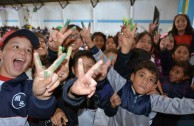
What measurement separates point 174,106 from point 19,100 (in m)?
1.18

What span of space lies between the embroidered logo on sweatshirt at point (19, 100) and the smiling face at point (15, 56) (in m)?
0.17

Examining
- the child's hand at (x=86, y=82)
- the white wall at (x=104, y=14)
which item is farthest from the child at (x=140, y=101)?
the white wall at (x=104, y=14)

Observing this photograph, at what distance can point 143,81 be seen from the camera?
1.48 meters

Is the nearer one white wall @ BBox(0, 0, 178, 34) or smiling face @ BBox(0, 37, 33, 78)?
smiling face @ BBox(0, 37, 33, 78)

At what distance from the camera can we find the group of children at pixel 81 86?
950 millimetres

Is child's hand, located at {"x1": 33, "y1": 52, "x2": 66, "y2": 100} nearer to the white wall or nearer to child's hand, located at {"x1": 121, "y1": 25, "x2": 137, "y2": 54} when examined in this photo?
child's hand, located at {"x1": 121, "y1": 25, "x2": 137, "y2": 54}

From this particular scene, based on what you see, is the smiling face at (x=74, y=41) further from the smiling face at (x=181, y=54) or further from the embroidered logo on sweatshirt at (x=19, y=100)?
the smiling face at (x=181, y=54)

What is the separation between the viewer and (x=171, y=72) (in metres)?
2.15

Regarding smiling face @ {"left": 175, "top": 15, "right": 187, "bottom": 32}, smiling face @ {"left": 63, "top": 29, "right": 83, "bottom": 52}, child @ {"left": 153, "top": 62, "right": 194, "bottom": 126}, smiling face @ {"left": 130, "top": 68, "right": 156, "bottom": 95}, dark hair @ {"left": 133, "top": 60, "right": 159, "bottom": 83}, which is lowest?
child @ {"left": 153, "top": 62, "right": 194, "bottom": 126}

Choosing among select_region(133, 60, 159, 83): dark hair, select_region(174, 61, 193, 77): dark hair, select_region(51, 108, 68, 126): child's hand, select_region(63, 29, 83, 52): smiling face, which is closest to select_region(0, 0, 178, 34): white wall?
select_region(174, 61, 193, 77): dark hair

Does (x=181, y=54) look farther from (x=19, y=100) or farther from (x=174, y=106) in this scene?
(x=19, y=100)

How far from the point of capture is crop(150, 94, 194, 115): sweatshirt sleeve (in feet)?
4.43

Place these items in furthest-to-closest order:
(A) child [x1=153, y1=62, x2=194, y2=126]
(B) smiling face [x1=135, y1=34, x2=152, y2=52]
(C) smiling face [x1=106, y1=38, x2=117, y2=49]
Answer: (C) smiling face [x1=106, y1=38, x2=117, y2=49] < (B) smiling face [x1=135, y1=34, x2=152, y2=52] < (A) child [x1=153, y1=62, x2=194, y2=126]

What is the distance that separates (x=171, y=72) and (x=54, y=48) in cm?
151
